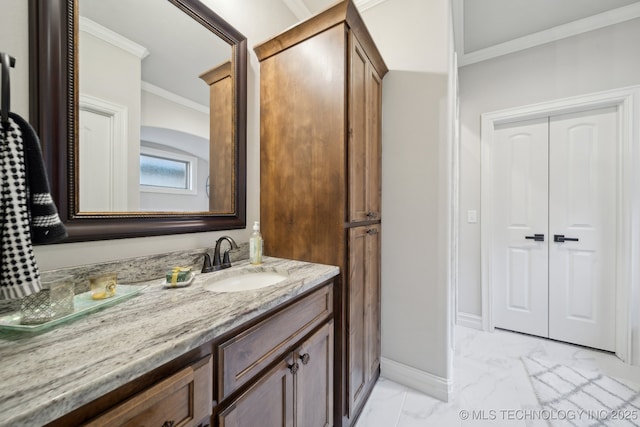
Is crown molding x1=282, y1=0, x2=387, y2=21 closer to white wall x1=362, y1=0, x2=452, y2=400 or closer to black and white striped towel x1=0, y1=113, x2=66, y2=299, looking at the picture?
white wall x1=362, y1=0, x2=452, y2=400

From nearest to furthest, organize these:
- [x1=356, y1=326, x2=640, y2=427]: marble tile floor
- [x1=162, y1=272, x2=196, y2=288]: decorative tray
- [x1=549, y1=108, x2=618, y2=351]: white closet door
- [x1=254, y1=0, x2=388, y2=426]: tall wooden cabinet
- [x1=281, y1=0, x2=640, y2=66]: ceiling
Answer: [x1=162, y1=272, x2=196, y2=288]: decorative tray
[x1=254, y1=0, x2=388, y2=426]: tall wooden cabinet
[x1=356, y1=326, x2=640, y2=427]: marble tile floor
[x1=281, y1=0, x2=640, y2=66]: ceiling
[x1=549, y1=108, x2=618, y2=351]: white closet door

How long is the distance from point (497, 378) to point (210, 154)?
2.37 m

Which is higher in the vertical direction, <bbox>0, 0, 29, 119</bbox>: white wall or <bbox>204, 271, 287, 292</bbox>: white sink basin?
<bbox>0, 0, 29, 119</bbox>: white wall

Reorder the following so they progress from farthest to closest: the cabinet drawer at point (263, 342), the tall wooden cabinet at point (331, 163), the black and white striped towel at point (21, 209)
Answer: the tall wooden cabinet at point (331, 163) → the cabinet drawer at point (263, 342) → the black and white striped towel at point (21, 209)

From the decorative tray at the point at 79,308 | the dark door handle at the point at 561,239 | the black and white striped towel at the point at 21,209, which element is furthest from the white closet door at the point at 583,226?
the black and white striped towel at the point at 21,209

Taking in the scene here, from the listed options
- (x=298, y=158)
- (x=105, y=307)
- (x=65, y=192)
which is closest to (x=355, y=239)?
(x=298, y=158)

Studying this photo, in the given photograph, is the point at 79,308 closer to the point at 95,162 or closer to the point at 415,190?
the point at 95,162

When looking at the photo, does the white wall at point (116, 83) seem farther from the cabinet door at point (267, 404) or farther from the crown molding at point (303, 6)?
the crown molding at point (303, 6)

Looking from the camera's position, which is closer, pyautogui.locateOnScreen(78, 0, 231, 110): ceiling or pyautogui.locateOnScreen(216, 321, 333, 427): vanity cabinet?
pyautogui.locateOnScreen(216, 321, 333, 427): vanity cabinet

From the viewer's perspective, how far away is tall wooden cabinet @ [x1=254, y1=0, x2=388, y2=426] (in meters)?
1.21

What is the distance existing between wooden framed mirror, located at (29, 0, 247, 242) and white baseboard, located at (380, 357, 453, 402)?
54.9 inches

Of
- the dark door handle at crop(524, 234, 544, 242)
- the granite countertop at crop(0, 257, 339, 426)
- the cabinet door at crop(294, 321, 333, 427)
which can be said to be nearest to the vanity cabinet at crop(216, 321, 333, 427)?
the cabinet door at crop(294, 321, 333, 427)

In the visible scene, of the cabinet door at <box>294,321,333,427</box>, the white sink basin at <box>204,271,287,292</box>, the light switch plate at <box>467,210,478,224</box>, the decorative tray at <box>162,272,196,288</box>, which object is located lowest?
the cabinet door at <box>294,321,333,427</box>

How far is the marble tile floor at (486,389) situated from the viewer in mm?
1378
